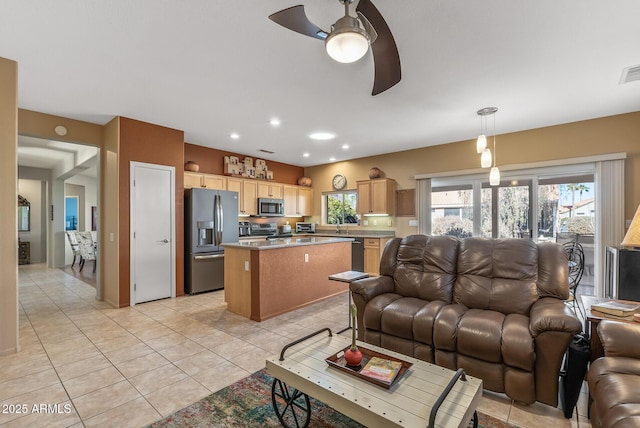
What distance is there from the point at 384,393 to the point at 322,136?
4.41 meters

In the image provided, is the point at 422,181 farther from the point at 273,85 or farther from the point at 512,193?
the point at 273,85

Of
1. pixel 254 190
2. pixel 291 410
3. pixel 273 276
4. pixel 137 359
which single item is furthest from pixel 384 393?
pixel 254 190

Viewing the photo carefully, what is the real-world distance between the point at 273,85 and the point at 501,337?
3116mm

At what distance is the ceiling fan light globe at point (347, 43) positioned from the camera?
5.27ft

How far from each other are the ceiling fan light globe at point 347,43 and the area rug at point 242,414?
2223 mm

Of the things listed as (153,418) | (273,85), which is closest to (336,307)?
(153,418)

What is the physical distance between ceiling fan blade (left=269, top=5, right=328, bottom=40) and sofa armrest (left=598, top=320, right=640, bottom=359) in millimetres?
2484

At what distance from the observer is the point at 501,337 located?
2059 mm

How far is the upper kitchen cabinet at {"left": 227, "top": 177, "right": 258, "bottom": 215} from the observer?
21.0ft

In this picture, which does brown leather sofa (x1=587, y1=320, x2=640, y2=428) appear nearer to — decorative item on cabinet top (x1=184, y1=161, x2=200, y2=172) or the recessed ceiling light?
the recessed ceiling light

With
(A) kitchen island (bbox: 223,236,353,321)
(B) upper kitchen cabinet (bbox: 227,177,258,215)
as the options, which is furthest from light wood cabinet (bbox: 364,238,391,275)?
(B) upper kitchen cabinet (bbox: 227,177,258,215)

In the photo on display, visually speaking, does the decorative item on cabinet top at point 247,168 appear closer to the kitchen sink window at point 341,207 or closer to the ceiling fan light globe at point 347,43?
the kitchen sink window at point 341,207

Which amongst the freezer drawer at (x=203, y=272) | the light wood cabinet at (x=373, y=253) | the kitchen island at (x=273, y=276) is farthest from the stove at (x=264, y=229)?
the kitchen island at (x=273, y=276)

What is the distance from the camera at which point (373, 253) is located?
257 inches
